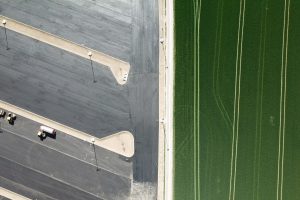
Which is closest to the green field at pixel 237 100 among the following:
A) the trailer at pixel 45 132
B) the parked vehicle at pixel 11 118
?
the trailer at pixel 45 132

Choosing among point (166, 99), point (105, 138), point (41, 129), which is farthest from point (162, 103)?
point (41, 129)

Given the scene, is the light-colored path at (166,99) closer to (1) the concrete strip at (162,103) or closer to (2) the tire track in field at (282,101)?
(1) the concrete strip at (162,103)

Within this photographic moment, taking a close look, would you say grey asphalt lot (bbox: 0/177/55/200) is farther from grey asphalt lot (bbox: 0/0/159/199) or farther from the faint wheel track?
the faint wheel track

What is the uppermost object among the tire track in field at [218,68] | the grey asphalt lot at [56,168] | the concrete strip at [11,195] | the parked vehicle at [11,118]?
the tire track in field at [218,68]

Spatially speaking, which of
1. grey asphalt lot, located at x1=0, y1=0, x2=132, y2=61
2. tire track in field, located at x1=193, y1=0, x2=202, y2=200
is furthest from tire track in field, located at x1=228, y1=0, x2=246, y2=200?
grey asphalt lot, located at x1=0, y1=0, x2=132, y2=61

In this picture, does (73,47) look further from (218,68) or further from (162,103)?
(218,68)
